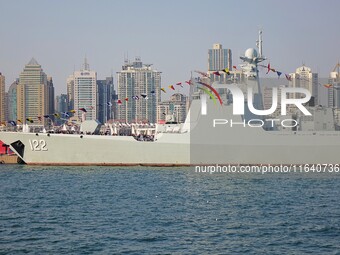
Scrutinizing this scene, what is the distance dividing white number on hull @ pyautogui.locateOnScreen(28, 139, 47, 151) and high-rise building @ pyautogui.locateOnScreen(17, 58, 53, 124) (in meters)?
113

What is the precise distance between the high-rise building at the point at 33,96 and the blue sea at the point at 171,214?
125742 millimetres

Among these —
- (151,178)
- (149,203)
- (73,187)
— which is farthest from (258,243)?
(151,178)

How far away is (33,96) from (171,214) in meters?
147

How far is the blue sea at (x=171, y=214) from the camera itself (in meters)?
18.2

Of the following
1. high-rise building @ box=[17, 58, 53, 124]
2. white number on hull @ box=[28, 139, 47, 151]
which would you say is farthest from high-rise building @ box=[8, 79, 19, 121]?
white number on hull @ box=[28, 139, 47, 151]

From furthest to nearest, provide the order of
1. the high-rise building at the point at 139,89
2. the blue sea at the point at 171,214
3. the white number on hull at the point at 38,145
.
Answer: the high-rise building at the point at 139,89 → the white number on hull at the point at 38,145 → the blue sea at the point at 171,214

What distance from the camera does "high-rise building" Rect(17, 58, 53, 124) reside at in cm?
16062

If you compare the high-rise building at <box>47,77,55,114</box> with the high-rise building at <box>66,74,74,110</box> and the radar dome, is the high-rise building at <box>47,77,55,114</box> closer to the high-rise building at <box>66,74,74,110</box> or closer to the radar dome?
the high-rise building at <box>66,74,74,110</box>

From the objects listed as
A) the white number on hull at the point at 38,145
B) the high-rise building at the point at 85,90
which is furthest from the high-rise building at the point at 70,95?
the white number on hull at the point at 38,145

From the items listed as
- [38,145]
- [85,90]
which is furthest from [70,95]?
[38,145]

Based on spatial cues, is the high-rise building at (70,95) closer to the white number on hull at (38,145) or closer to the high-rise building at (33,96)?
the high-rise building at (33,96)

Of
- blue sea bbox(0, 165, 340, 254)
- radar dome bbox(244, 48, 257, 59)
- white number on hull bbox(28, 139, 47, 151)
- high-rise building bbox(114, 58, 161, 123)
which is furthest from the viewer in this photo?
high-rise building bbox(114, 58, 161, 123)

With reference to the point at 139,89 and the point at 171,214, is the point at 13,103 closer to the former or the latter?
the point at 139,89

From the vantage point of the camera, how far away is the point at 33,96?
16525 centimetres
